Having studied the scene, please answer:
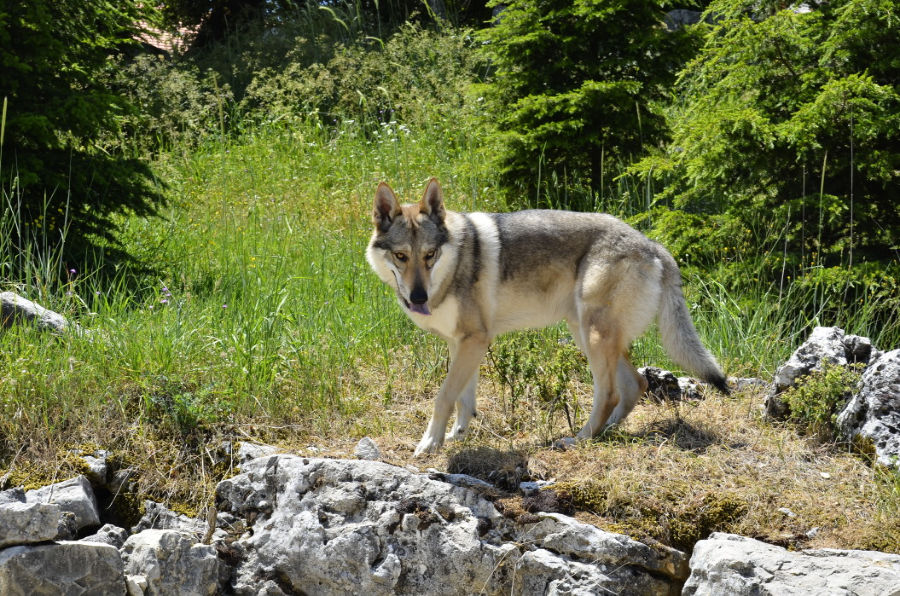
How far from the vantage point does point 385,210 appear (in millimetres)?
4906

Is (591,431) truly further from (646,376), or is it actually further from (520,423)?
(646,376)

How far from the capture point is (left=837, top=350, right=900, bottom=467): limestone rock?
181 inches

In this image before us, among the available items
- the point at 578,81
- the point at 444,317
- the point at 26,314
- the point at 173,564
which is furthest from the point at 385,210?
the point at 578,81

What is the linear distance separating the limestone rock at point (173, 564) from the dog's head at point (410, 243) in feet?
5.61

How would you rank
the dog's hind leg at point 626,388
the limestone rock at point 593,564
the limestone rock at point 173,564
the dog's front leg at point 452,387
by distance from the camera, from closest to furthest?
A: the limestone rock at point 593,564 → the limestone rock at point 173,564 → the dog's front leg at point 452,387 → the dog's hind leg at point 626,388

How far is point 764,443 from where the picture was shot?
4.96m

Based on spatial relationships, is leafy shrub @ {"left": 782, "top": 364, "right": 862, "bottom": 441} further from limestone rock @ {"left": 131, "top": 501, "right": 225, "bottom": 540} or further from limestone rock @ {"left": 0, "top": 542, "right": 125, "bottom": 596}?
limestone rock @ {"left": 0, "top": 542, "right": 125, "bottom": 596}

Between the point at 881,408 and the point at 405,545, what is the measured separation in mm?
2781

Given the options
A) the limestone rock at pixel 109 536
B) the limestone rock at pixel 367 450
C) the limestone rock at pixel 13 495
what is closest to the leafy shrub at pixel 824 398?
the limestone rock at pixel 367 450

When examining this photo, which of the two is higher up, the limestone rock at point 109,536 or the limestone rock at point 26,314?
the limestone rock at point 26,314

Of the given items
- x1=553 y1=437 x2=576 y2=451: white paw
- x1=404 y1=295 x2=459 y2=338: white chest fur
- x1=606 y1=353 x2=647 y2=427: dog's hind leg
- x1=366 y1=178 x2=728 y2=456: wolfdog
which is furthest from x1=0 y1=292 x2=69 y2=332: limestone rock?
x1=606 y1=353 x2=647 y2=427: dog's hind leg

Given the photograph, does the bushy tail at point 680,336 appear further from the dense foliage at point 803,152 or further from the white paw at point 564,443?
the dense foliage at point 803,152

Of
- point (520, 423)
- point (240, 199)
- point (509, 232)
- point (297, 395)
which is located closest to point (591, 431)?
point (520, 423)

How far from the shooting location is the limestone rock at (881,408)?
461cm
